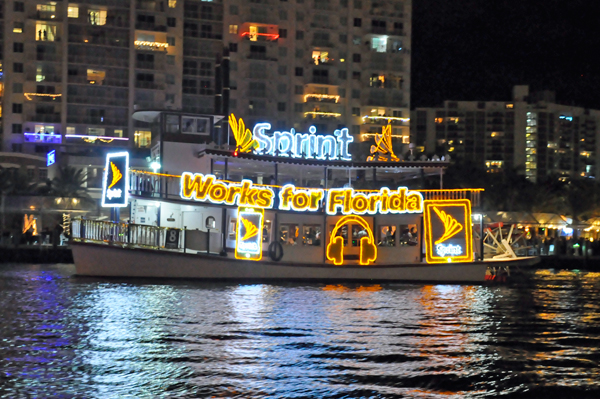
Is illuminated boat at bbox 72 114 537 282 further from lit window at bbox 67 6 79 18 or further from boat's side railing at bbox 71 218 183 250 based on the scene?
lit window at bbox 67 6 79 18

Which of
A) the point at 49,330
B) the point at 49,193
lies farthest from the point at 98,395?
the point at 49,193

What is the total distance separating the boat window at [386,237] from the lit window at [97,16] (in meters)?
69.4

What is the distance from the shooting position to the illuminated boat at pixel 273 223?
2727 centimetres

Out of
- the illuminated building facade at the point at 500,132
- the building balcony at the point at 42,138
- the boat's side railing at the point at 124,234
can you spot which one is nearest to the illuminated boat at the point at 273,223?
the boat's side railing at the point at 124,234

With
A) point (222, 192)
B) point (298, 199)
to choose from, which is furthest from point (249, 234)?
point (298, 199)

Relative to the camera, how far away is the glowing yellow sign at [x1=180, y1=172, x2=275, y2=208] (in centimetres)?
2770

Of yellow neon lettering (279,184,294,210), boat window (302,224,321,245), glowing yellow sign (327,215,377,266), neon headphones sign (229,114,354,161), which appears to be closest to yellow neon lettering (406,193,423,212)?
glowing yellow sign (327,215,377,266)

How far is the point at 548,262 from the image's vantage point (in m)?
47.6

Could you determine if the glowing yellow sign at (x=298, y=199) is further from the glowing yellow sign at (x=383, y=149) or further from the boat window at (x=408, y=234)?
the boat window at (x=408, y=234)

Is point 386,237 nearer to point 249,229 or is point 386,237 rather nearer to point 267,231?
point 267,231

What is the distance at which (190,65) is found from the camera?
308ft

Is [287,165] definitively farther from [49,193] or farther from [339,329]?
[49,193]

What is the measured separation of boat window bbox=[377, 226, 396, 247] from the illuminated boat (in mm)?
41

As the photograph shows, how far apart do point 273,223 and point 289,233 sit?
0.80 metres
